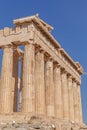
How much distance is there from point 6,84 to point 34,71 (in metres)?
3.71

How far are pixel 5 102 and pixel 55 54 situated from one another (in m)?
12.5

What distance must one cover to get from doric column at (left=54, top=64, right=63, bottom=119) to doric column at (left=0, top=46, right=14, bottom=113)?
9.26 meters

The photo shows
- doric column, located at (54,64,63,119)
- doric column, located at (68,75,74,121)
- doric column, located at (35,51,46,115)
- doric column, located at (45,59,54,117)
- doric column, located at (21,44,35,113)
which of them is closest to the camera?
doric column, located at (21,44,35,113)

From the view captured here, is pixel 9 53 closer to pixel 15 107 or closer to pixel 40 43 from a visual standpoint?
pixel 40 43

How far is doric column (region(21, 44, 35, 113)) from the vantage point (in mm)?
32800

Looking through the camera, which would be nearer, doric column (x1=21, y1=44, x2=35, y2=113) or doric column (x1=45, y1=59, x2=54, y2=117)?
doric column (x1=21, y1=44, x2=35, y2=113)

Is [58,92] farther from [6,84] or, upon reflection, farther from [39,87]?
[6,84]

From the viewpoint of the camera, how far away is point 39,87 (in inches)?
1444

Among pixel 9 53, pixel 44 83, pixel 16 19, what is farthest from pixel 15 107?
pixel 16 19

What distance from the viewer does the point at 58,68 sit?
4497 centimetres

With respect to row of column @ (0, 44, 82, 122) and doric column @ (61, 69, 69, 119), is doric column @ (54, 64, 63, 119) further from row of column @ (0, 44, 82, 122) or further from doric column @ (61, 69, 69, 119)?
doric column @ (61, 69, 69, 119)

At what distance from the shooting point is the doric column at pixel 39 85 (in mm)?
35938

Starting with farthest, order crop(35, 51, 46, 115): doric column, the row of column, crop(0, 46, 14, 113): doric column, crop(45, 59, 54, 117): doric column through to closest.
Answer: crop(45, 59, 54, 117): doric column, crop(35, 51, 46, 115): doric column, crop(0, 46, 14, 113): doric column, the row of column

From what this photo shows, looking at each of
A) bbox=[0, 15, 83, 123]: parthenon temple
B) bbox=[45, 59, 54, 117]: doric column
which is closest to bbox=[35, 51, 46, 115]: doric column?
bbox=[0, 15, 83, 123]: parthenon temple
